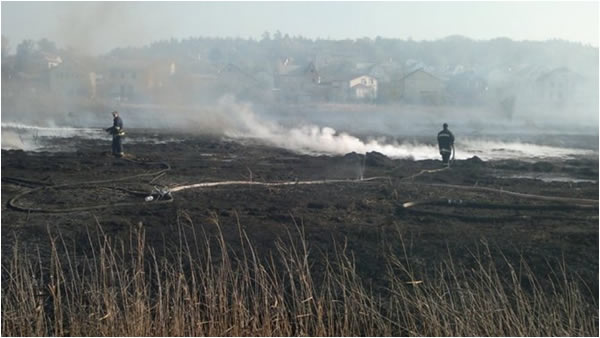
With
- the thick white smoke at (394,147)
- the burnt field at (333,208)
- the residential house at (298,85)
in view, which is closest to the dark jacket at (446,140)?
the burnt field at (333,208)

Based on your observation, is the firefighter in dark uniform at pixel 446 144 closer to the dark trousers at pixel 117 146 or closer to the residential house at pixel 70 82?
the dark trousers at pixel 117 146

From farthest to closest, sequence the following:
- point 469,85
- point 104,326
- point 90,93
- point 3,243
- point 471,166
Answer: point 469,85 → point 90,93 → point 471,166 → point 3,243 → point 104,326

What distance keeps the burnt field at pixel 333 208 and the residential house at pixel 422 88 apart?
40.2 meters

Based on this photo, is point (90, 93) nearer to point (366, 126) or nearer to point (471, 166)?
point (366, 126)

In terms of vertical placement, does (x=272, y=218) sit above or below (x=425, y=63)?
below

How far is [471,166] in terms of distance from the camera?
21562 mm

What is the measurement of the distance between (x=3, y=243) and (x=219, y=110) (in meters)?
35.3

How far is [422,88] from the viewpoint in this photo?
209 ft

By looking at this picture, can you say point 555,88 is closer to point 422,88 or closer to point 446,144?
point 422,88

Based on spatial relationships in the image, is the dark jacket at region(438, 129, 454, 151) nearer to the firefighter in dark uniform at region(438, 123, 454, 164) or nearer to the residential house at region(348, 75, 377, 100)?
the firefighter in dark uniform at region(438, 123, 454, 164)

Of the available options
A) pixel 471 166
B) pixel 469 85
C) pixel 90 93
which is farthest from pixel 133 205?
pixel 469 85

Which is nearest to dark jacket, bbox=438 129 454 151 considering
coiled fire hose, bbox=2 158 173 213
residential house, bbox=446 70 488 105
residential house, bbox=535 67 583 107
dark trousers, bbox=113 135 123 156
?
coiled fire hose, bbox=2 158 173 213

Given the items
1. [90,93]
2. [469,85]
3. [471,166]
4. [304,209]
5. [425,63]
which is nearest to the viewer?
[304,209]

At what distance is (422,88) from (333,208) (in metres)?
52.0
